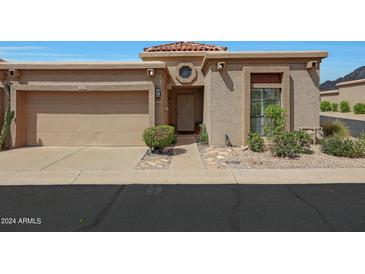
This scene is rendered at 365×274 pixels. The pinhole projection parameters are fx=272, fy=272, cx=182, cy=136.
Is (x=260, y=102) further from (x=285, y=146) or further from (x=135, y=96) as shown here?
(x=135, y=96)

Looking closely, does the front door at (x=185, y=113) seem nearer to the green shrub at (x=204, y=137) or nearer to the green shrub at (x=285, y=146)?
the green shrub at (x=204, y=137)

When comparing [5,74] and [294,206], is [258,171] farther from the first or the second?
[5,74]

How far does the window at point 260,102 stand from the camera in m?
10.9

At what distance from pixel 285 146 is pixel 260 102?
2713 millimetres

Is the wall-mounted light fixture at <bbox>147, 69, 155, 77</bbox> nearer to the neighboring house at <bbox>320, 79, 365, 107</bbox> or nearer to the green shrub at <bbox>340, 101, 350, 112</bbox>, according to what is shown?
the neighboring house at <bbox>320, 79, 365, 107</bbox>

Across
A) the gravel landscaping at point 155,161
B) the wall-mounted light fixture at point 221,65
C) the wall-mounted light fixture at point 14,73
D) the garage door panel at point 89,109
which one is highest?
the wall-mounted light fixture at point 221,65

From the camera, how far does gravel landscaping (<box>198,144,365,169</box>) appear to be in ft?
25.7

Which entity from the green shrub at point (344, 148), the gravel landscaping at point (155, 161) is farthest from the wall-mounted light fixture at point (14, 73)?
the green shrub at point (344, 148)

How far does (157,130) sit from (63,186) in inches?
160

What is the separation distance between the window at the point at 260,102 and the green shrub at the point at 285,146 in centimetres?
172

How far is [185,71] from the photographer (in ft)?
46.6

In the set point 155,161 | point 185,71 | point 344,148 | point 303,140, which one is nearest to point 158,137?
point 155,161

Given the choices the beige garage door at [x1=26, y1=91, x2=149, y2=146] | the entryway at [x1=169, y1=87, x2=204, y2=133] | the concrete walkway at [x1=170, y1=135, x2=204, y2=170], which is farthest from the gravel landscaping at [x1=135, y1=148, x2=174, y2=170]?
the entryway at [x1=169, y1=87, x2=204, y2=133]

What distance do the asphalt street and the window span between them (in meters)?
5.19
